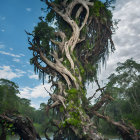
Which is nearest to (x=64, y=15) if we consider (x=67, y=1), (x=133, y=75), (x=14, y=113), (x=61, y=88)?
(x=67, y=1)

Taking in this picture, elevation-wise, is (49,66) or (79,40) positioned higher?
(79,40)

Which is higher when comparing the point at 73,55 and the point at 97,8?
the point at 97,8

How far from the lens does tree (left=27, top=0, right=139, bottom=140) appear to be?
7.64 m

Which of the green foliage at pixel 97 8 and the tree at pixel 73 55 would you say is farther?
the green foliage at pixel 97 8

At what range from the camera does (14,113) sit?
223 inches

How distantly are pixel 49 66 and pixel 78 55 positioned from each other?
2.85 metres

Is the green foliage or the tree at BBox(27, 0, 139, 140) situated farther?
the green foliage

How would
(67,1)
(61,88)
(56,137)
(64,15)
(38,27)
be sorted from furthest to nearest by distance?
(67,1) → (64,15) → (38,27) → (61,88) → (56,137)

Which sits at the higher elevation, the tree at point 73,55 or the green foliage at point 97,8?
the green foliage at point 97,8

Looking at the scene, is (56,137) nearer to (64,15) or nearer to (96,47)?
(96,47)

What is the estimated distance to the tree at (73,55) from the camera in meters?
7.64

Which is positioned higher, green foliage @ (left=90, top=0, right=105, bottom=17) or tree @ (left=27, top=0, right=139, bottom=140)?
green foliage @ (left=90, top=0, right=105, bottom=17)

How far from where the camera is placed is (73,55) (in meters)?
9.86

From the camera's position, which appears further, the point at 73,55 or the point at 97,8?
the point at 97,8
